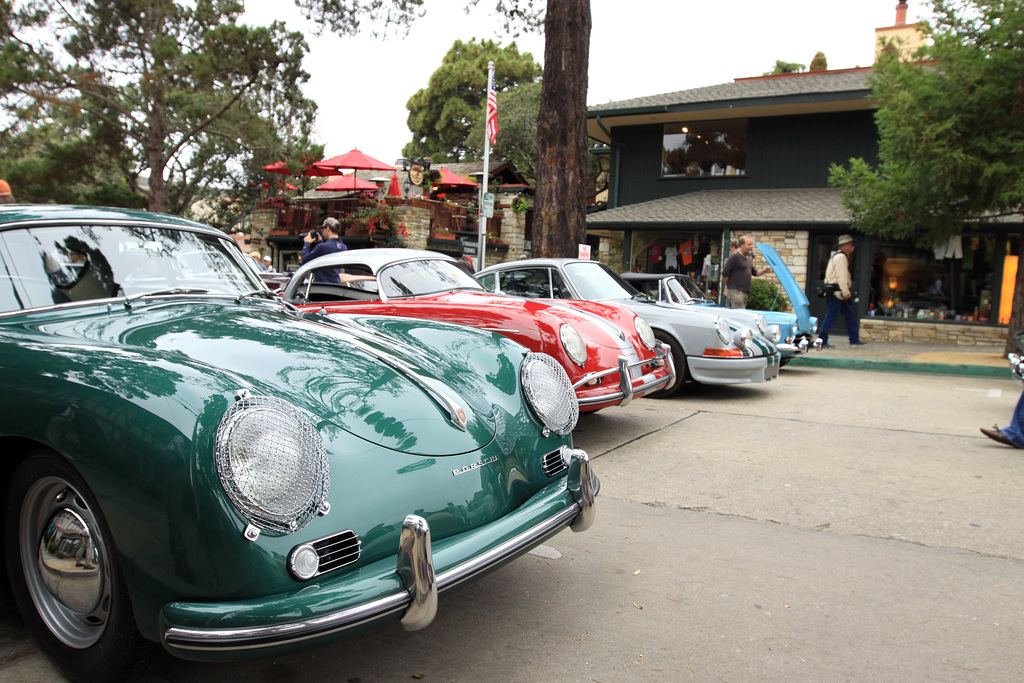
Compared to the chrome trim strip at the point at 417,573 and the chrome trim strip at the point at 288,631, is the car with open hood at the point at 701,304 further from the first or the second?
the chrome trim strip at the point at 288,631

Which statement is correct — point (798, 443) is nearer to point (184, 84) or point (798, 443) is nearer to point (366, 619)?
point (366, 619)

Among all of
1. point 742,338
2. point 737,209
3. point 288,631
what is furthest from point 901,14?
point 288,631

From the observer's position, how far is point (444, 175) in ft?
79.9

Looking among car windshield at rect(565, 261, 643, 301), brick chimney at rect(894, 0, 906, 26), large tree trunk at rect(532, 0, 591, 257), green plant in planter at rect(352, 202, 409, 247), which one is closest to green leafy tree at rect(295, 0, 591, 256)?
large tree trunk at rect(532, 0, 591, 257)

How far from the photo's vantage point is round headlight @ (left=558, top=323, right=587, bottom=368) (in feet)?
16.0

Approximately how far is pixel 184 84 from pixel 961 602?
999 inches

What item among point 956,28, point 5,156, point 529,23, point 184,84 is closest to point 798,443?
point 956,28

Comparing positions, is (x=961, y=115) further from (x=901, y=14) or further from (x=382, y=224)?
(x=901, y=14)

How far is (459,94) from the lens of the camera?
1576 inches

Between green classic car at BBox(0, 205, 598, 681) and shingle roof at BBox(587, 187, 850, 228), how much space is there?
14607 mm

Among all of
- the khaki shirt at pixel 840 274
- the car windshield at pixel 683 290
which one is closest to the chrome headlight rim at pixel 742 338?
the car windshield at pixel 683 290

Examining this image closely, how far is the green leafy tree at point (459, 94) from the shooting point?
3909 centimetres

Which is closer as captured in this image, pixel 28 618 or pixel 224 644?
pixel 224 644

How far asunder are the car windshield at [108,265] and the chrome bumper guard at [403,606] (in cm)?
162
